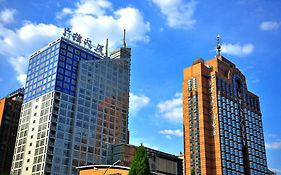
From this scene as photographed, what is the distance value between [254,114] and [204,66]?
29849 millimetres

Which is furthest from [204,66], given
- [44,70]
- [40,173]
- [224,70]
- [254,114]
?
[40,173]

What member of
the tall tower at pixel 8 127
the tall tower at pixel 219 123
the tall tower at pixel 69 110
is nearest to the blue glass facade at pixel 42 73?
the tall tower at pixel 69 110

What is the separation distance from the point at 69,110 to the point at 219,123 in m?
51.8

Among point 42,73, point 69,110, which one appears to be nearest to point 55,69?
point 42,73

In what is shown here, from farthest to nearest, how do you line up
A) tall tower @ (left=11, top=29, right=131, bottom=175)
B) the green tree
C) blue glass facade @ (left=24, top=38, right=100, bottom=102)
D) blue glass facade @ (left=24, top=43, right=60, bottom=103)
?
blue glass facade @ (left=24, top=43, right=60, bottom=103) → blue glass facade @ (left=24, top=38, right=100, bottom=102) → tall tower @ (left=11, top=29, right=131, bottom=175) → the green tree

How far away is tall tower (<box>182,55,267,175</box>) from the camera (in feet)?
398

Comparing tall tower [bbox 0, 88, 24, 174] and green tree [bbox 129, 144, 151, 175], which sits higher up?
tall tower [bbox 0, 88, 24, 174]

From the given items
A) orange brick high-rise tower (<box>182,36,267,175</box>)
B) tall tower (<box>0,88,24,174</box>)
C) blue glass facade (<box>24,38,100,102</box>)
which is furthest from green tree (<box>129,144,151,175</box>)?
tall tower (<box>0,88,24,174</box>)

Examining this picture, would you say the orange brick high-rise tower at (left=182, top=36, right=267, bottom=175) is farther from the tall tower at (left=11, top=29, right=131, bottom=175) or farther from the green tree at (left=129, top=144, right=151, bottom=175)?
the green tree at (left=129, top=144, right=151, bottom=175)

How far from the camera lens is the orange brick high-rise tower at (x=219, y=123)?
121 m

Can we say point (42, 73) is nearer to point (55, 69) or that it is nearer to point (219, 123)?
point (55, 69)

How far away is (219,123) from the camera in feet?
407

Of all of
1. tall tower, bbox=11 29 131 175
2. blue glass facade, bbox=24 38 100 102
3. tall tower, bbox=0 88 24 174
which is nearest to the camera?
tall tower, bbox=11 29 131 175

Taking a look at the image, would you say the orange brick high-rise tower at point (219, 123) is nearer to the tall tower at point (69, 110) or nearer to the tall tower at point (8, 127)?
the tall tower at point (69, 110)
